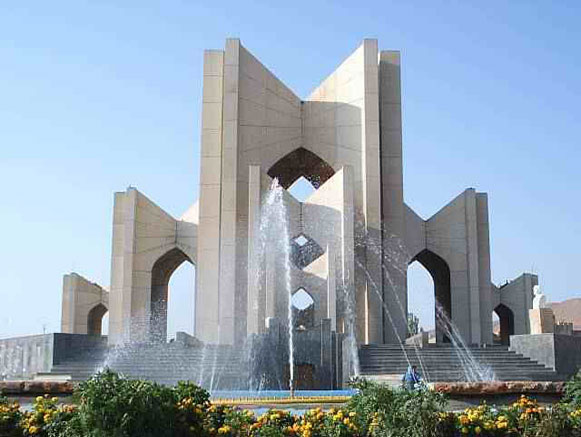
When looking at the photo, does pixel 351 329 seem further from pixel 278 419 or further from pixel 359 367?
pixel 278 419

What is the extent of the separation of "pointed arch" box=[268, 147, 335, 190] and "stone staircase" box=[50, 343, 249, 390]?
33.7 feet

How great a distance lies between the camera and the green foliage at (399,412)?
655 cm

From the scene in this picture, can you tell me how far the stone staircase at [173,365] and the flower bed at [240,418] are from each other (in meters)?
12.0

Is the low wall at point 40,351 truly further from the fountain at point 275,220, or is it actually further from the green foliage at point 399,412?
the green foliage at point 399,412

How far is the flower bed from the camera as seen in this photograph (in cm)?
625

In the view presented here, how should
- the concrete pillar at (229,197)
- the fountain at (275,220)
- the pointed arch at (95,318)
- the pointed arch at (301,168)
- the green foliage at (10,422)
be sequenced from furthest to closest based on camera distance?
the pointed arch at (95,318) → the pointed arch at (301,168) → the concrete pillar at (229,197) → the fountain at (275,220) → the green foliage at (10,422)

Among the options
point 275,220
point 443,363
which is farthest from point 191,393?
point 275,220

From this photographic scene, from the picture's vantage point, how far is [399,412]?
662 cm

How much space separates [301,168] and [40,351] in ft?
43.4

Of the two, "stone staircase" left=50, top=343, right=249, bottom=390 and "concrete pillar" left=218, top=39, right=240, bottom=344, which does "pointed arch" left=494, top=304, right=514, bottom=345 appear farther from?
"stone staircase" left=50, top=343, right=249, bottom=390

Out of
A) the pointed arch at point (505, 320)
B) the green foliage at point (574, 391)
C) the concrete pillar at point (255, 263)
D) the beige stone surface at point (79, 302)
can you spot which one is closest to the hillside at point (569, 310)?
the pointed arch at point (505, 320)

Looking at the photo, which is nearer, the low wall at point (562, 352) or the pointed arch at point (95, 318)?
the low wall at point (562, 352)

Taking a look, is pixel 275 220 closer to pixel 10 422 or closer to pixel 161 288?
pixel 161 288

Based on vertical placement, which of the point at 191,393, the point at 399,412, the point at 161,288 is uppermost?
the point at 161,288
